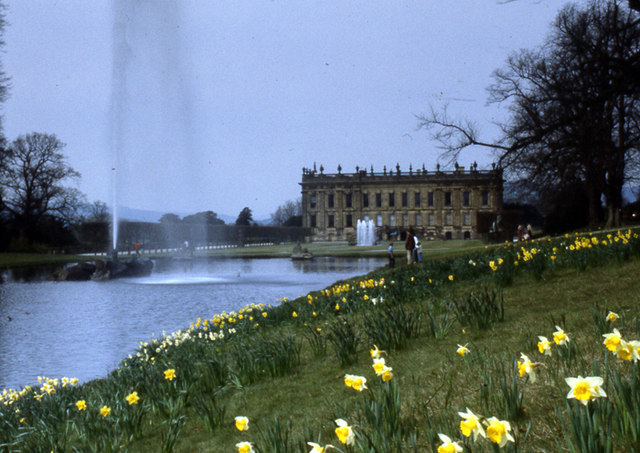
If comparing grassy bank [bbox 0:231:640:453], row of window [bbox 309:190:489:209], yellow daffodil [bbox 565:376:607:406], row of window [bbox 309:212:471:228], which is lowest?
grassy bank [bbox 0:231:640:453]

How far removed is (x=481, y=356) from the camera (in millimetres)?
3924

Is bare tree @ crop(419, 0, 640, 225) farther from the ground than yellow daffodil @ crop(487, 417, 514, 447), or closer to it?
farther from the ground

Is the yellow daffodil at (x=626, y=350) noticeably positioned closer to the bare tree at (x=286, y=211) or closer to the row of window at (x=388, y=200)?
the row of window at (x=388, y=200)

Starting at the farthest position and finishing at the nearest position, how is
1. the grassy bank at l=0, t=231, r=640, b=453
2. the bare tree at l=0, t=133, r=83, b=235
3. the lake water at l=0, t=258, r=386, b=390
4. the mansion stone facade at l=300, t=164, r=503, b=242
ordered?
the mansion stone facade at l=300, t=164, r=503, b=242 → the bare tree at l=0, t=133, r=83, b=235 → the lake water at l=0, t=258, r=386, b=390 → the grassy bank at l=0, t=231, r=640, b=453

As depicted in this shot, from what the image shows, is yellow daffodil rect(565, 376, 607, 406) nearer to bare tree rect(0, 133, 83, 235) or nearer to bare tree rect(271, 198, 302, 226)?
bare tree rect(0, 133, 83, 235)

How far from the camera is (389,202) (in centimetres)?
9000

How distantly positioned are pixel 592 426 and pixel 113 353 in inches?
382

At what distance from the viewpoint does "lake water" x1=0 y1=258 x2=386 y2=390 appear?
987 cm

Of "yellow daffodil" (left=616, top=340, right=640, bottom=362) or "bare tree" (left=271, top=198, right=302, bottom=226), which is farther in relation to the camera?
"bare tree" (left=271, top=198, right=302, bottom=226)

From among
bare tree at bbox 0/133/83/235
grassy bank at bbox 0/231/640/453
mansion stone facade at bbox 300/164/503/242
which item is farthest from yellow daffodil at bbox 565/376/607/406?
mansion stone facade at bbox 300/164/503/242

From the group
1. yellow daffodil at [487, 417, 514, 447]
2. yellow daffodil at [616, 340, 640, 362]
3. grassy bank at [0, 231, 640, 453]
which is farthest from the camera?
grassy bank at [0, 231, 640, 453]

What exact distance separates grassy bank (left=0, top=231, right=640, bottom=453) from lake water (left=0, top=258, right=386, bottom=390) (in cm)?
250

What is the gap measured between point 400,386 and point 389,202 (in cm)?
8662

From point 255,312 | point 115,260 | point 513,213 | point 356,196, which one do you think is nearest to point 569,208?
point 513,213
